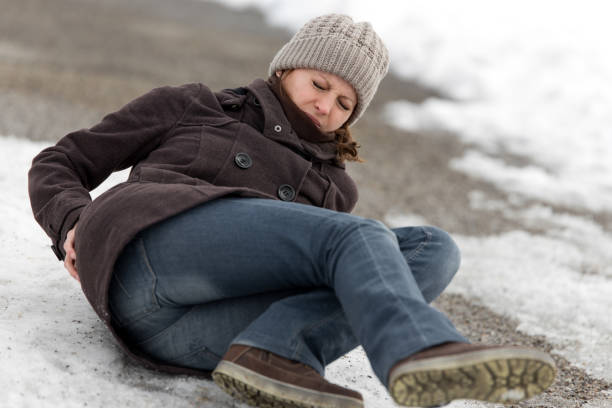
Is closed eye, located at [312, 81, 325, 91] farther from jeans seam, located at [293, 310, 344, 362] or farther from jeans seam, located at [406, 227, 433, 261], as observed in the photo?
jeans seam, located at [293, 310, 344, 362]

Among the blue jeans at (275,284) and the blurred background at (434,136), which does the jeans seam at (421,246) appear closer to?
the blue jeans at (275,284)

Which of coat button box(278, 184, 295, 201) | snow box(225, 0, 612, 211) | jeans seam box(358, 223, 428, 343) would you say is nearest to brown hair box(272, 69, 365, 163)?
coat button box(278, 184, 295, 201)

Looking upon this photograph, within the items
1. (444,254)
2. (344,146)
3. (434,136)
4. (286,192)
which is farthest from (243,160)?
(434,136)

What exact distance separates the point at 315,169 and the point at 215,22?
34.2ft

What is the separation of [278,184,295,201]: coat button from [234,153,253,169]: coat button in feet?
0.44

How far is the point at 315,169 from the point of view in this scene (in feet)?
8.15

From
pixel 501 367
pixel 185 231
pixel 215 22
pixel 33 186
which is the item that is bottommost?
pixel 215 22

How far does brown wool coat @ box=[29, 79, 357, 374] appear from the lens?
1.91 metres

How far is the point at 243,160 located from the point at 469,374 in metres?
1.06

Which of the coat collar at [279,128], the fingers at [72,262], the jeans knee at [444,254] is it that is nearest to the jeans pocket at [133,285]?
the fingers at [72,262]

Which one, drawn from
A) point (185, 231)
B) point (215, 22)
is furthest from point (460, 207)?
point (215, 22)

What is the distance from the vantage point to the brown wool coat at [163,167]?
6.26ft

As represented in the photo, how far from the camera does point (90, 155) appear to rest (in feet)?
7.36

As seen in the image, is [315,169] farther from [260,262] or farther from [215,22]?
[215,22]
